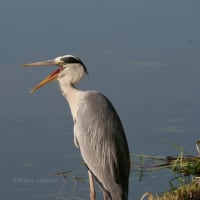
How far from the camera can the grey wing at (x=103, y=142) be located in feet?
16.5

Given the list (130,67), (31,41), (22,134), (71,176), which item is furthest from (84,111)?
(31,41)

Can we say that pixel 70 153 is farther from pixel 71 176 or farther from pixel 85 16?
pixel 85 16

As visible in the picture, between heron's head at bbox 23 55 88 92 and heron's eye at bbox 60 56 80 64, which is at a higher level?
heron's eye at bbox 60 56 80 64

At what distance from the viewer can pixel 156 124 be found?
21.6 feet

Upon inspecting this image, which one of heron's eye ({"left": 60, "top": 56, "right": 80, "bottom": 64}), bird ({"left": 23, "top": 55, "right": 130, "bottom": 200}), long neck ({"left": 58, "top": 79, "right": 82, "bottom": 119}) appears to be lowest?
bird ({"left": 23, "top": 55, "right": 130, "bottom": 200})

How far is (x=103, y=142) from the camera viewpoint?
509cm

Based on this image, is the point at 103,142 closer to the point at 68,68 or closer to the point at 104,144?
the point at 104,144

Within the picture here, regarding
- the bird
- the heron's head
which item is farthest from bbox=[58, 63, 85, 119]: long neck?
the bird

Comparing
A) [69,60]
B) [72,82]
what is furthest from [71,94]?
[69,60]

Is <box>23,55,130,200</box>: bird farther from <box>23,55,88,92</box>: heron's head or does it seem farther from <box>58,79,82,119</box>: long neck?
<box>23,55,88,92</box>: heron's head

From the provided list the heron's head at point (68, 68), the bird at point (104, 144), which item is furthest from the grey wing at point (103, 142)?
the heron's head at point (68, 68)

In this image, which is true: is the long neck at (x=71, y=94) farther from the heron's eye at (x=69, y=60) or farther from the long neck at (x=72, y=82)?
the heron's eye at (x=69, y=60)

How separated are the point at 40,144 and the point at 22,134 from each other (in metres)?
0.20

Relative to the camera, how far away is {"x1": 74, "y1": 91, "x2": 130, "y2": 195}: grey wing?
5035 millimetres
